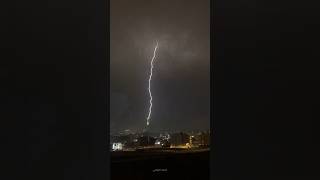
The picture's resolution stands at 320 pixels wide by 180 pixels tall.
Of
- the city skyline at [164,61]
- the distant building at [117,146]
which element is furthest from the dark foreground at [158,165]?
the city skyline at [164,61]

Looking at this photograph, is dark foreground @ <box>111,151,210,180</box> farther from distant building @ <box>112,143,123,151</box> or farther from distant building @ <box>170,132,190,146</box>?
distant building @ <box>170,132,190,146</box>

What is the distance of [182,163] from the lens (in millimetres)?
3553

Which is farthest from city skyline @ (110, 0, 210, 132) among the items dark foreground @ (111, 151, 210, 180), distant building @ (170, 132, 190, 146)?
dark foreground @ (111, 151, 210, 180)

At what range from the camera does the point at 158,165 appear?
3.45m

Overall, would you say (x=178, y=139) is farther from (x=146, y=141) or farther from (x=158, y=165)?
(x=158, y=165)

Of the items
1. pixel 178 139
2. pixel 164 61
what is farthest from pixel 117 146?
pixel 164 61

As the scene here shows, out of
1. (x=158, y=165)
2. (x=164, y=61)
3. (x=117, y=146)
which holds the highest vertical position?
(x=164, y=61)

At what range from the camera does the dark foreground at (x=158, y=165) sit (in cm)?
329

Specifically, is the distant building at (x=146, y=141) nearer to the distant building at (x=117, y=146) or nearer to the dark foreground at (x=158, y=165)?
the distant building at (x=117, y=146)

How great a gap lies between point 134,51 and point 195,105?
78cm

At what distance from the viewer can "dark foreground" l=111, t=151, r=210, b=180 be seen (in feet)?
10.8
